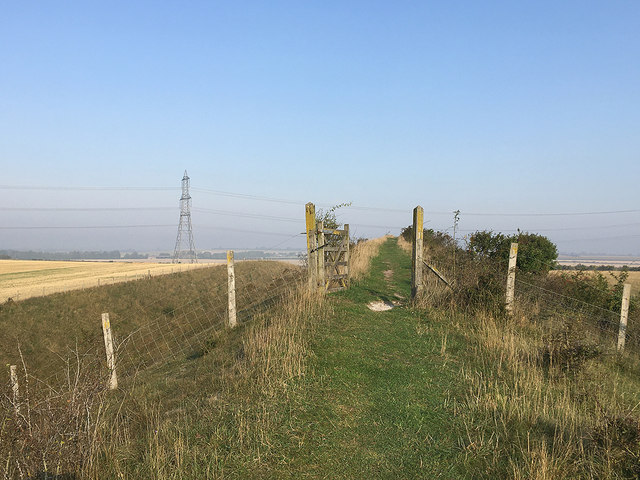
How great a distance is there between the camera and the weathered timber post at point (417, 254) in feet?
41.5

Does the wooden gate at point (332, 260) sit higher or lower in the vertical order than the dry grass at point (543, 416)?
higher

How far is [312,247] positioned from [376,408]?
7622 mm

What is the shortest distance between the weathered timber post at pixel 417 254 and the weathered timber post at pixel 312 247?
3111 mm

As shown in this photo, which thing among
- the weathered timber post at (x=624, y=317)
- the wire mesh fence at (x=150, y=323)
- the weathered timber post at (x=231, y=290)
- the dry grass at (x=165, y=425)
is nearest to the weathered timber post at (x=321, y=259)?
the wire mesh fence at (x=150, y=323)

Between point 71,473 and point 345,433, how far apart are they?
3.00m

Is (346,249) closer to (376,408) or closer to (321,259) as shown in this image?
(321,259)

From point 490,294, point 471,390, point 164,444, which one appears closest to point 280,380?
point 164,444

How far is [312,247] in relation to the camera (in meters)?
12.8

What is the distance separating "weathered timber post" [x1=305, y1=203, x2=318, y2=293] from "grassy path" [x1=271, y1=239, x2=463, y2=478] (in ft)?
10.3

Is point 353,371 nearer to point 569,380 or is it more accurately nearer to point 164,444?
point 164,444

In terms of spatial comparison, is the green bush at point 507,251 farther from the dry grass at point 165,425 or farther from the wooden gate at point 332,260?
the dry grass at point 165,425

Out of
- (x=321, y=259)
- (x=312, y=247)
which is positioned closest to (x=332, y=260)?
(x=321, y=259)

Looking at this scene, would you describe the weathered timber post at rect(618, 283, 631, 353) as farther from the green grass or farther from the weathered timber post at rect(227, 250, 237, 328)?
the weathered timber post at rect(227, 250, 237, 328)

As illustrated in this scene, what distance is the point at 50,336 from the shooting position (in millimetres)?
17828
